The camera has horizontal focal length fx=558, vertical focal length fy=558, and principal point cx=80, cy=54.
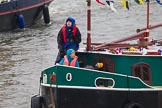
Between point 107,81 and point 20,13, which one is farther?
point 20,13

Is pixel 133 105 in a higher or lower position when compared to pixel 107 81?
lower

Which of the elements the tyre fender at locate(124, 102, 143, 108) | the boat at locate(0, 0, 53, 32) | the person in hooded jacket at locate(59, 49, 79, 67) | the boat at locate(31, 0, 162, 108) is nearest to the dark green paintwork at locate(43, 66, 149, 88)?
the boat at locate(31, 0, 162, 108)

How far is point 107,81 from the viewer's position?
13.7 m

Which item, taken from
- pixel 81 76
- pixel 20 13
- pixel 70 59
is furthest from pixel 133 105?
pixel 20 13

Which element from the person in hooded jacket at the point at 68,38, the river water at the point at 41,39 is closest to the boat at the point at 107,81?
the person in hooded jacket at the point at 68,38

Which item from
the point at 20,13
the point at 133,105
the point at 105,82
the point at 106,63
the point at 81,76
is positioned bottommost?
the point at 133,105

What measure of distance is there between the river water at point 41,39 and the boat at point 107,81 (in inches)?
145

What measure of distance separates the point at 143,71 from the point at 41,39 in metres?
16.5

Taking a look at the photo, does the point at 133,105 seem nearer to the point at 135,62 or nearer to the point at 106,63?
the point at 135,62

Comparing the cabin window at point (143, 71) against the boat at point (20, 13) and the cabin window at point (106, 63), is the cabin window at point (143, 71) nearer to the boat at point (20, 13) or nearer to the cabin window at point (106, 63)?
the cabin window at point (106, 63)

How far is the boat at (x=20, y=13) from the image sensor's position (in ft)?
112

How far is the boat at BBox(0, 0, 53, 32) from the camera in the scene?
34.2m

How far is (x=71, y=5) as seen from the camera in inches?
1721

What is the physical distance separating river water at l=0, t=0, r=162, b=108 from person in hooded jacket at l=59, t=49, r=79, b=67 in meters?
3.87
